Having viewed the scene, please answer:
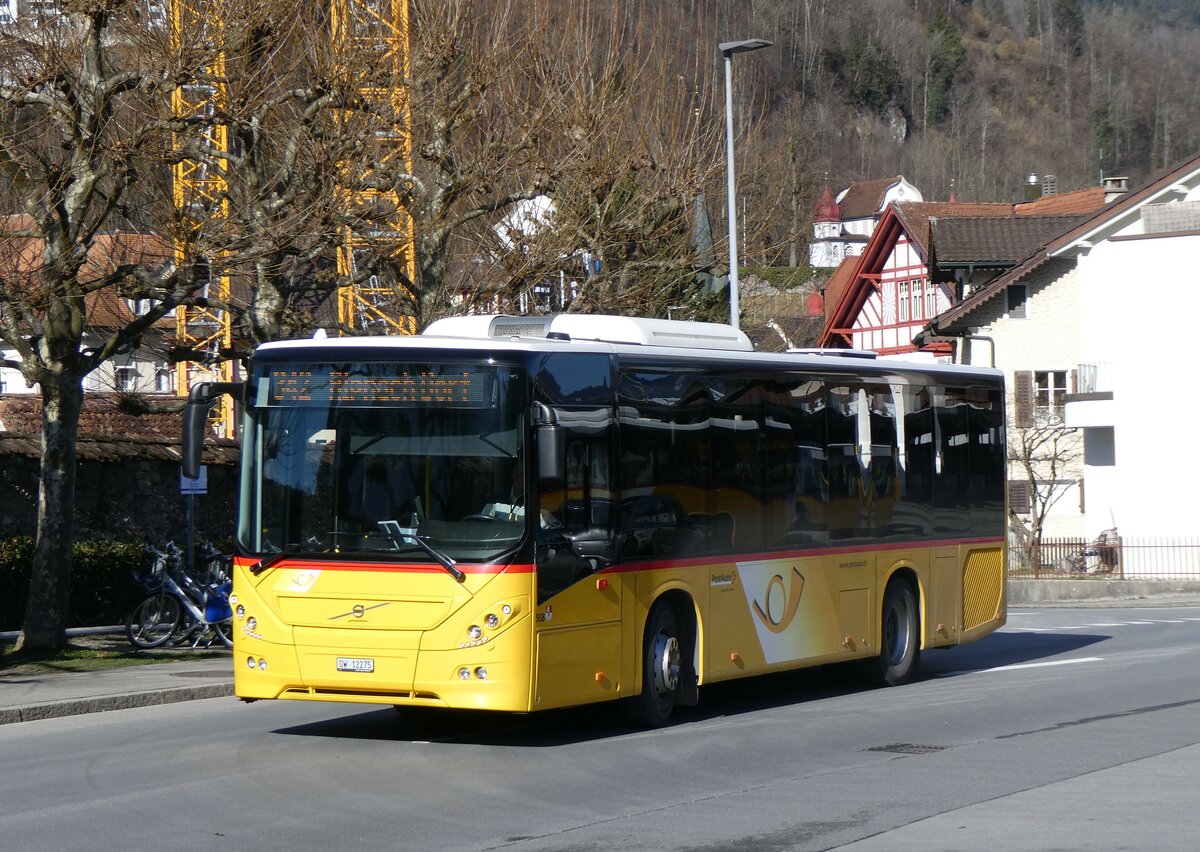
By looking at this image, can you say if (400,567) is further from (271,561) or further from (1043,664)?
(1043,664)

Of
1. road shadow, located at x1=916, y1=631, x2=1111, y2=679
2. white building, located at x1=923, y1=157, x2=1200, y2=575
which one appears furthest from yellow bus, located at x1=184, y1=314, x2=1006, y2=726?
white building, located at x1=923, y1=157, x2=1200, y2=575

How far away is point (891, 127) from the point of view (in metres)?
152

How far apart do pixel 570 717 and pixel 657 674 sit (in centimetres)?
131

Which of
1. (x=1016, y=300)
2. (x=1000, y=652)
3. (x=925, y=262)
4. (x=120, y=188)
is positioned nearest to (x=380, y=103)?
(x=120, y=188)

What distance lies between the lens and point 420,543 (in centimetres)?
1201

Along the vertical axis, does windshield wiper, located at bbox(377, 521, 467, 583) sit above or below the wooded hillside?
below

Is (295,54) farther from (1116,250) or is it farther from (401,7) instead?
(1116,250)

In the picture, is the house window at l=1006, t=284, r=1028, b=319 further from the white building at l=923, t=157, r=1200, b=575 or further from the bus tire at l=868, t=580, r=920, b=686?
the bus tire at l=868, t=580, r=920, b=686

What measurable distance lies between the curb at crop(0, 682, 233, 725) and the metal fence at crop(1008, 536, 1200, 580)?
28459mm

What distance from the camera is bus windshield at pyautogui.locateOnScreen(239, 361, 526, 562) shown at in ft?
39.3

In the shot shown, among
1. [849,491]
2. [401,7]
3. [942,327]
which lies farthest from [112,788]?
[942,327]

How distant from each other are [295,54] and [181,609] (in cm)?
689

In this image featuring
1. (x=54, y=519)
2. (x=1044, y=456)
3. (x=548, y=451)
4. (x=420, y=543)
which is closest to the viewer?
(x=548, y=451)

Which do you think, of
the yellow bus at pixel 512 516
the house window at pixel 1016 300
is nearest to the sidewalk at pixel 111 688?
the yellow bus at pixel 512 516
